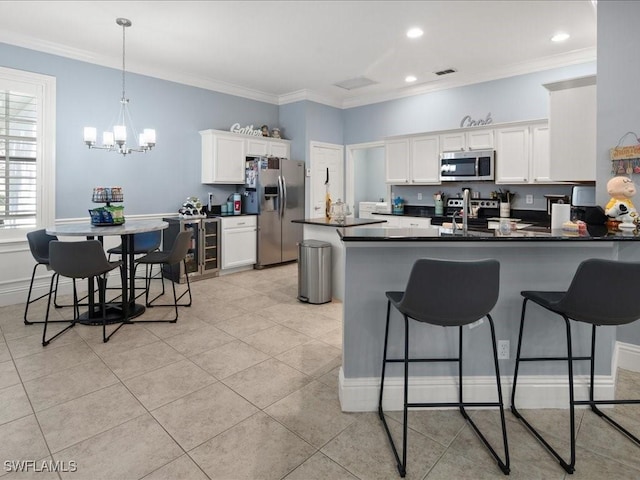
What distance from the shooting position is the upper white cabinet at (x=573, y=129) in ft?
11.1

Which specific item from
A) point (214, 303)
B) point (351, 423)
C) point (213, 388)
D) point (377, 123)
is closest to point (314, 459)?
point (351, 423)

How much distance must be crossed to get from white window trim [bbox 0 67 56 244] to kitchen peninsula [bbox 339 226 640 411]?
3967mm

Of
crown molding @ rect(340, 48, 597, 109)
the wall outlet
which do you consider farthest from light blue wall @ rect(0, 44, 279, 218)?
the wall outlet

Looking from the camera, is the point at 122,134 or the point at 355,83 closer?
the point at 122,134

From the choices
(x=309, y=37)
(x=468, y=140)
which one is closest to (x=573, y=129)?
(x=468, y=140)

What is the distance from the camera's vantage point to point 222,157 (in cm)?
585

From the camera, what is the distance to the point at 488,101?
5.51 meters

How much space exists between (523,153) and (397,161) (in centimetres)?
191

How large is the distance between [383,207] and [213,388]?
5.22 m

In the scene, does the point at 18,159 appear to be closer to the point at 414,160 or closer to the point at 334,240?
the point at 334,240

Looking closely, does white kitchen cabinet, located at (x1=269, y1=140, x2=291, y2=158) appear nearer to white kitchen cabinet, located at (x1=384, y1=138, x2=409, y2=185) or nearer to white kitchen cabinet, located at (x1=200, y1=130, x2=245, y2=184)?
white kitchen cabinet, located at (x1=200, y1=130, x2=245, y2=184)

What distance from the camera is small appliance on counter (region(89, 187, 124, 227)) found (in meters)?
3.63

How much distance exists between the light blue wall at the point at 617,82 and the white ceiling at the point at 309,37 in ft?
3.08

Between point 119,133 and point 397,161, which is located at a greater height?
point 397,161
